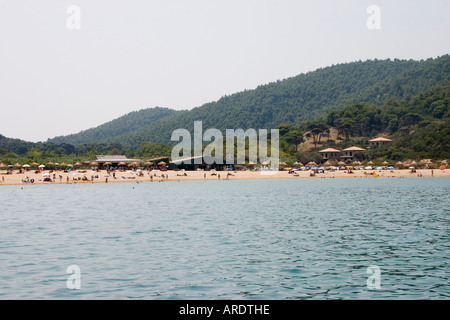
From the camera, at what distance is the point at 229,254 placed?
18312 mm

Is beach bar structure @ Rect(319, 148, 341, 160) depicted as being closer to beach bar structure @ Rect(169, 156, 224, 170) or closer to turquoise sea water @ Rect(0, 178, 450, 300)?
beach bar structure @ Rect(169, 156, 224, 170)

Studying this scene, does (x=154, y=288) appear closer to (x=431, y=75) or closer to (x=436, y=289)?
(x=436, y=289)

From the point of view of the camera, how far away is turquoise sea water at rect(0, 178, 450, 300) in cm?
1334

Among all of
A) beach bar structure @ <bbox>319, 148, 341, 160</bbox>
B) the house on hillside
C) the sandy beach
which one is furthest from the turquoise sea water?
beach bar structure @ <bbox>319, 148, 341, 160</bbox>

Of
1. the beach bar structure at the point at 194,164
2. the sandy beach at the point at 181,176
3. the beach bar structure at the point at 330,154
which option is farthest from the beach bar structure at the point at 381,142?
the beach bar structure at the point at 194,164

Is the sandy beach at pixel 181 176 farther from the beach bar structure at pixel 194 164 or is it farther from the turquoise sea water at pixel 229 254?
the turquoise sea water at pixel 229 254

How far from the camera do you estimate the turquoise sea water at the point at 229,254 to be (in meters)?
13.3

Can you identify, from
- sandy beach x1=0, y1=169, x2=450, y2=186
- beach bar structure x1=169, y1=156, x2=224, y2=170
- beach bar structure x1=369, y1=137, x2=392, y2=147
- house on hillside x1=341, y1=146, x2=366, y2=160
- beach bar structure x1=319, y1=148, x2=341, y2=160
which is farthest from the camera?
beach bar structure x1=369, y1=137, x2=392, y2=147

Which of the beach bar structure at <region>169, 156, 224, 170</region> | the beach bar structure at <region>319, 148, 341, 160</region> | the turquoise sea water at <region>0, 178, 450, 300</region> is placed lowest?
the turquoise sea water at <region>0, 178, 450, 300</region>

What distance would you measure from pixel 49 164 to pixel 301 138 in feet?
216

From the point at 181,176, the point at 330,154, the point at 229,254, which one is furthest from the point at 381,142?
the point at 229,254

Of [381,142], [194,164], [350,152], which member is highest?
[381,142]

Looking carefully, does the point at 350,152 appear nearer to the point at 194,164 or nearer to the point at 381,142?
the point at 381,142
